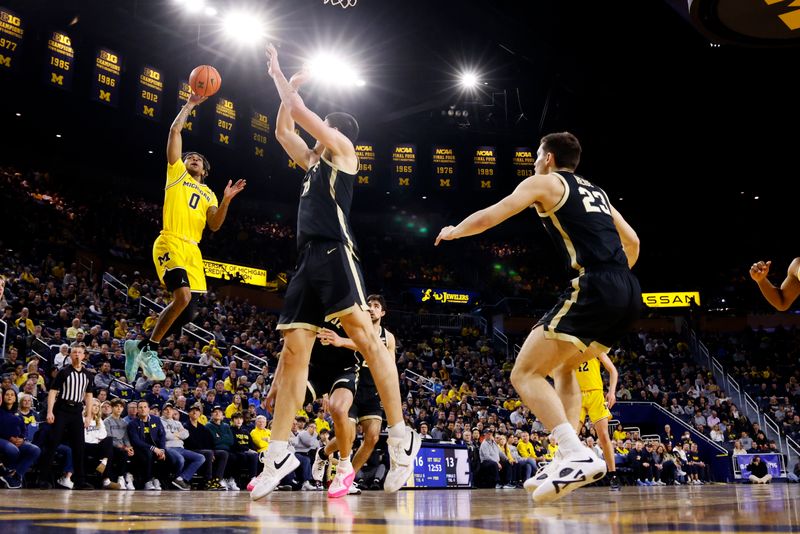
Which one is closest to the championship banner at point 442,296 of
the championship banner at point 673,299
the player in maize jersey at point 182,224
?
the championship banner at point 673,299

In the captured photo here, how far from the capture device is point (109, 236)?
22.1m

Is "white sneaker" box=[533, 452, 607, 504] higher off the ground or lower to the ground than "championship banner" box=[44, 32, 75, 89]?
lower

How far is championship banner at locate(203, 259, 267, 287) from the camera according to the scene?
23734 mm

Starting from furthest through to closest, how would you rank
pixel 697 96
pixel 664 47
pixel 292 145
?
pixel 697 96 → pixel 664 47 → pixel 292 145

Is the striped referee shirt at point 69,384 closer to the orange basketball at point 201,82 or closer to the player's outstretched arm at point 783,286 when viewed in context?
the orange basketball at point 201,82

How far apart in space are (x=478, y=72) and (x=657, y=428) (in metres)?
12.3

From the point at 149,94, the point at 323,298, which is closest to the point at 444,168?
the point at 149,94

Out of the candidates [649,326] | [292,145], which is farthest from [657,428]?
[292,145]

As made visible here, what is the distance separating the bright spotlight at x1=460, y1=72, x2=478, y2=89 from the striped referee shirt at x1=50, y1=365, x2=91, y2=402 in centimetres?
1707

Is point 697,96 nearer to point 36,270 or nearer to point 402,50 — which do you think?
point 402,50

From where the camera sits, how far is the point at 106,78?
19.0 m

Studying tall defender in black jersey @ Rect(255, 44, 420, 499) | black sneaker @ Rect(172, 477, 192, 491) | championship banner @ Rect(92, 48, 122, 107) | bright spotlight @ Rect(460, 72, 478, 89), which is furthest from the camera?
bright spotlight @ Rect(460, 72, 478, 89)

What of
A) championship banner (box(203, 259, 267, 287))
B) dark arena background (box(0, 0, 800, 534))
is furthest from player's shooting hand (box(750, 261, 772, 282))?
championship banner (box(203, 259, 267, 287))

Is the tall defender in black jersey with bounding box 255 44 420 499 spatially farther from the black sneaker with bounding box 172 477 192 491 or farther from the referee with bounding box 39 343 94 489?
the black sneaker with bounding box 172 477 192 491
